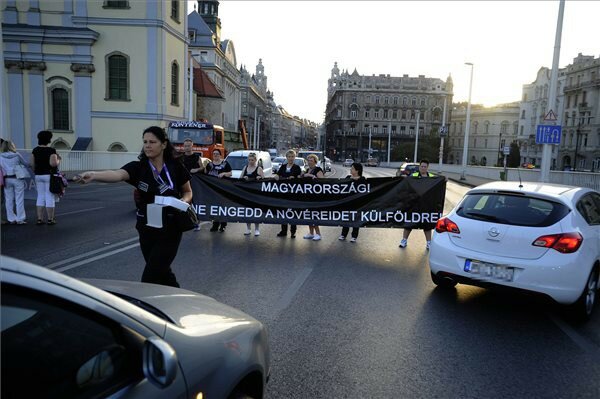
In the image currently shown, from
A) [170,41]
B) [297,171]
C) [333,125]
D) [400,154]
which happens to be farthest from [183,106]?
[333,125]

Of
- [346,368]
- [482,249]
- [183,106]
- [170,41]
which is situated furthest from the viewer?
[183,106]

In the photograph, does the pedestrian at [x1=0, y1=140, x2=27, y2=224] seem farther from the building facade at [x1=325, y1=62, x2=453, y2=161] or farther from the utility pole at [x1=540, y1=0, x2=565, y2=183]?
the building facade at [x1=325, y1=62, x2=453, y2=161]

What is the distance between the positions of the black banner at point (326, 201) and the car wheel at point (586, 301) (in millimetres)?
4290

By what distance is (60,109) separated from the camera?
117 feet

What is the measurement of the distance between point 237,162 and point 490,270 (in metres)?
14.6

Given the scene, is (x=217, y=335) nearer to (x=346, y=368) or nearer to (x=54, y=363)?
(x=54, y=363)

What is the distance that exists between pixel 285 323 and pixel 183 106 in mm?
38437

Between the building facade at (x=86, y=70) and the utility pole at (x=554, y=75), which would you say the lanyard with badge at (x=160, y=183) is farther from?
the building facade at (x=86, y=70)

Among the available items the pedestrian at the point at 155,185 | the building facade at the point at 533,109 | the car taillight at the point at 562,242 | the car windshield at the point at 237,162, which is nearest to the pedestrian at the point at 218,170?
the pedestrian at the point at 155,185

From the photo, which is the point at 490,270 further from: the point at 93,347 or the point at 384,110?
the point at 384,110

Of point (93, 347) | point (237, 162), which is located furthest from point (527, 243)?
point (237, 162)

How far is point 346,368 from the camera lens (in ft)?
13.5

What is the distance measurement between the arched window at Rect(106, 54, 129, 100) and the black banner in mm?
28978

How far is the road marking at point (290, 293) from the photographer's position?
18.2ft
